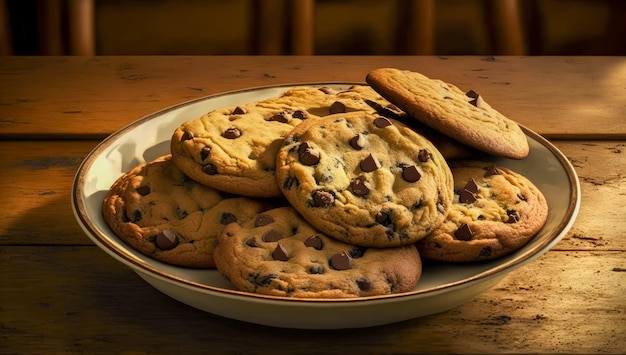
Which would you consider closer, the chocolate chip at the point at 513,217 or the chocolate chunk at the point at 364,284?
the chocolate chunk at the point at 364,284

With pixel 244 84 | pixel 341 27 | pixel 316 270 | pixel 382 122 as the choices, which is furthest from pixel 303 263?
pixel 341 27

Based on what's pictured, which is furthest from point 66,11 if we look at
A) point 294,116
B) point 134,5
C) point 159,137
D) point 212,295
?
point 212,295

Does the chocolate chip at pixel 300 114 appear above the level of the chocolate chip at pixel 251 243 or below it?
above

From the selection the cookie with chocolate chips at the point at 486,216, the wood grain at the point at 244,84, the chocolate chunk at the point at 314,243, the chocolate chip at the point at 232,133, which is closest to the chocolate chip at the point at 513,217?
the cookie with chocolate chips at the point at 486,216

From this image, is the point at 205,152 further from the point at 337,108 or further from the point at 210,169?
the point at 337,108

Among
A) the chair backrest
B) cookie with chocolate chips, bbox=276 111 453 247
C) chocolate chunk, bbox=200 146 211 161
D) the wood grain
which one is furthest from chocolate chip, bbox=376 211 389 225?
the chair backrest

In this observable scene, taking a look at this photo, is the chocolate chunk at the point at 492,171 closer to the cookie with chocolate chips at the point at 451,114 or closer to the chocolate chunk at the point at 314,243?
the cookie with chocolate chips at the point at 451,114

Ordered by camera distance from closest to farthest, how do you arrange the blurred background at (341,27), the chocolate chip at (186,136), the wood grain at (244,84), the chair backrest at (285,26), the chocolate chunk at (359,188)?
1. the chocolate chunk at (359,188)
2. the chocolate chip at (186,136)
3. the wood grain at (244,84)
4. the chair backrest at (285,26)
5. the blurred background at (341,27)

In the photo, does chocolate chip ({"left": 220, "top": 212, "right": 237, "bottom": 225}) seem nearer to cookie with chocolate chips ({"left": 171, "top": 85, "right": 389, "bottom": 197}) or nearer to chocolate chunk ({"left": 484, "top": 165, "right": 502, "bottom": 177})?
cookie with chocolate chips ({"left": 171, "top": 85, "right": 389, "bottom": 197})
